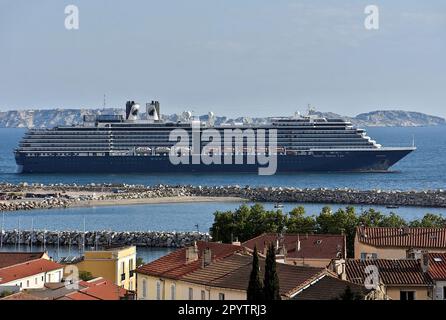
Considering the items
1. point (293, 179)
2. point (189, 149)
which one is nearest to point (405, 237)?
point (293, 179)

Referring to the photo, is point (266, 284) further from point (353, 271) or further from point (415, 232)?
point (415, 232)

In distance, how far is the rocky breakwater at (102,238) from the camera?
152ft

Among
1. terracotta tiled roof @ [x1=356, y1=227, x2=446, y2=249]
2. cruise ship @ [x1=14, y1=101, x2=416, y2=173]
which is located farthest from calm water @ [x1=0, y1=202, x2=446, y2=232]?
cruise ship @ [x1=14, y1=101, x2=416, y2=173]

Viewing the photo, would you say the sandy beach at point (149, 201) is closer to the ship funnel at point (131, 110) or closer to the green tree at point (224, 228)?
the green tree at point (224, 228)

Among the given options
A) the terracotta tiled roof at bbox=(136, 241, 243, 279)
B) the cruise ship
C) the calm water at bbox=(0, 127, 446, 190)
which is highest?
the terracotta tiled roof at bbox=(136, 241, 243, 279)

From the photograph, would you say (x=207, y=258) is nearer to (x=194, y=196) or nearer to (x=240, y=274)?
(x=240, y=274)

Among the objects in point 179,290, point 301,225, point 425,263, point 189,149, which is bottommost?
point 189,149

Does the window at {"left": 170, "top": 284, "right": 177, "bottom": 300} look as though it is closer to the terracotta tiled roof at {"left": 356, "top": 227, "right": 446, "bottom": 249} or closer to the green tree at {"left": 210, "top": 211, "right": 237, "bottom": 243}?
the terracotta tiled roof at {"left": 356, "top": 227, "right": 446, "bottom": 249}

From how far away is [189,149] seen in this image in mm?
105875

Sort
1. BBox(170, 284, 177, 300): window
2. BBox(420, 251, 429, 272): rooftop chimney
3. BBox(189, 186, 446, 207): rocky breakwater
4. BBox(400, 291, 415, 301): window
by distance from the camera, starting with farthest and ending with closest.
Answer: BBox(189, 186, 446, 207): rocky breakwater, BBox(420, 251, 429, 272): rooftop chimney, BBox(170, 284, 177, 300): window, BBox(400, 291, 415, 301): window

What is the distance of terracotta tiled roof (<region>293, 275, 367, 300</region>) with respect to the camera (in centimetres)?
1449

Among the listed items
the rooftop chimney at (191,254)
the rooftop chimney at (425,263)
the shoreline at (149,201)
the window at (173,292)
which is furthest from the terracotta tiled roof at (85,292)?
the shoreline at (149,201)

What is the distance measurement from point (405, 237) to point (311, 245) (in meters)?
2.54

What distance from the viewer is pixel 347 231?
114 ft
